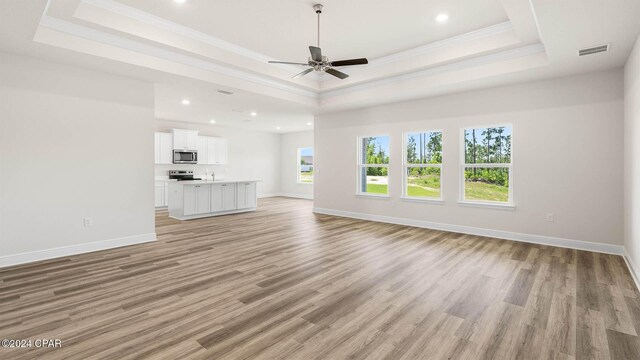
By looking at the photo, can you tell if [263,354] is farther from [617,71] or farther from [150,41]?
[617,71]

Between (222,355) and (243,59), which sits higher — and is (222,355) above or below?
below

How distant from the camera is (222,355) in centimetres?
195

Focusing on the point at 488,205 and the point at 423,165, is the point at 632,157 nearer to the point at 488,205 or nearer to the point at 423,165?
the point at 488,205

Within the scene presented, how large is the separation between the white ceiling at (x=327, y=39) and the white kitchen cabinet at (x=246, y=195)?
2785 millimetres

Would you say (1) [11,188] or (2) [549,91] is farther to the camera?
(2) [549,91]

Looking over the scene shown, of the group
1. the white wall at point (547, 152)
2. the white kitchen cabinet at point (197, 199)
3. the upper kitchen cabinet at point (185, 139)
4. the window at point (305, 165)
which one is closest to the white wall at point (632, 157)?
the white wall at point (547, 152)

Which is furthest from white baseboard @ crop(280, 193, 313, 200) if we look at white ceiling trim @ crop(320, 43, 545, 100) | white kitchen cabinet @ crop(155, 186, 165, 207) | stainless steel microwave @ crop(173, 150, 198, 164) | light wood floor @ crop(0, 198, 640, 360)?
light wood floor @ crop(0, 198, 640, 360)

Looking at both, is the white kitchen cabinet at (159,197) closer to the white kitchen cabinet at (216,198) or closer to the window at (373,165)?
the white kitchen cabinet at (216,198)

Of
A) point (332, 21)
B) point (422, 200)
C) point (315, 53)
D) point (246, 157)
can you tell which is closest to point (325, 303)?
point (315, 53)

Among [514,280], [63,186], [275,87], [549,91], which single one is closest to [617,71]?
[549,91]

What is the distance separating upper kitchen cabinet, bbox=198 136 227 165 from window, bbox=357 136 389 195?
5.74m

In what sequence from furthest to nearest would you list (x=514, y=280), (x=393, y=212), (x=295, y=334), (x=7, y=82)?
(x=393, y=212), (x=7, y=82), (x=514, y=280), (x=295, y=334)

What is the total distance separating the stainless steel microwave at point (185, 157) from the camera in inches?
376

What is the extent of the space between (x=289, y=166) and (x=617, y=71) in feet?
33.1
